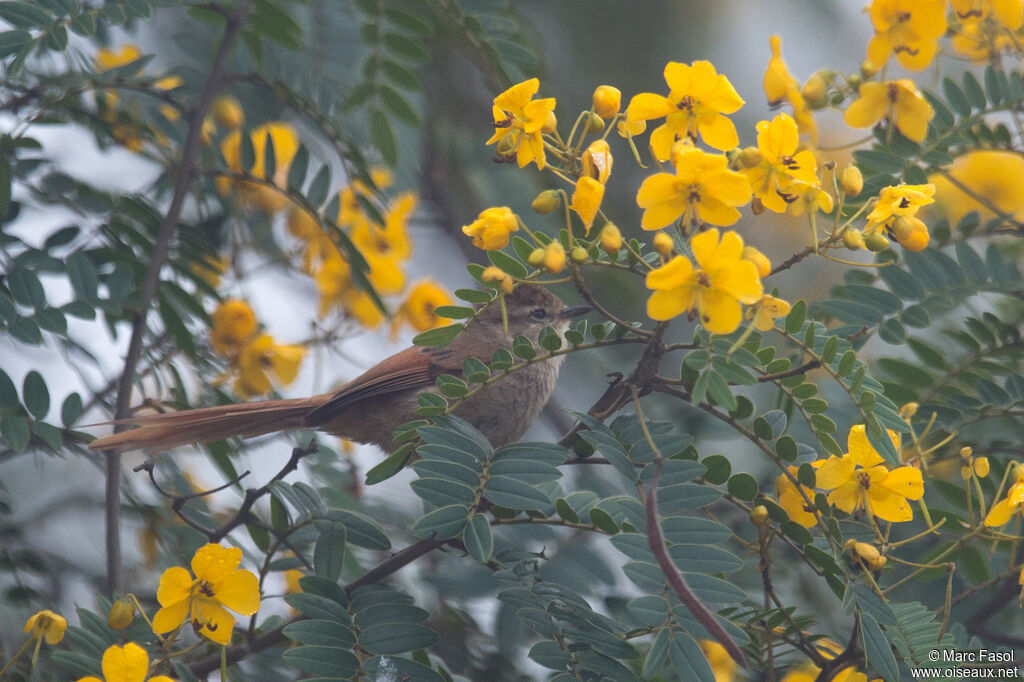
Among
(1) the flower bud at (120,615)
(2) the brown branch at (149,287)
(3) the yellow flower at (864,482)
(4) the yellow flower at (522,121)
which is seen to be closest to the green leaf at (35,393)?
(2) the brown branch at (149,287)

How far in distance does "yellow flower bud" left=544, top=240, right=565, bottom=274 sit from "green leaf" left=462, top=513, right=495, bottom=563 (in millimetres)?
619

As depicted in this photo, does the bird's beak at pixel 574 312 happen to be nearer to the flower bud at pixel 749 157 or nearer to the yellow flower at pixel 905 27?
the yellow flower at pixel 905 27

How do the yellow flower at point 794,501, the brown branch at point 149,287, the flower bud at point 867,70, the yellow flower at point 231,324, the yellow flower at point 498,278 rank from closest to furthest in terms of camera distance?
the yellow flower at point 498,278
the yellow flower at point 794,501
the flower bud at point 867,70
the brown branch at point 149,287
the yellow flower at point 231,324

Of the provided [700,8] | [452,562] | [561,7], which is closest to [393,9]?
[452,562]

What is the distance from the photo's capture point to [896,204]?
1.92 meters

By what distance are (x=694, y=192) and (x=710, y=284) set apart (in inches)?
9.0

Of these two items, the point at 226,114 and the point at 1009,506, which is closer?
the point at 1009,506

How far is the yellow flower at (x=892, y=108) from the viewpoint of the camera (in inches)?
100

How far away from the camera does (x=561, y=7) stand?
672 centimetres

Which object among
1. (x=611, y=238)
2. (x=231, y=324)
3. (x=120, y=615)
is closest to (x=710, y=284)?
(x=611, y=238)

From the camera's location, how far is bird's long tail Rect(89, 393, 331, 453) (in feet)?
9.08

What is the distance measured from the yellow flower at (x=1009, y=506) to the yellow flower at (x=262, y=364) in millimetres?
2517

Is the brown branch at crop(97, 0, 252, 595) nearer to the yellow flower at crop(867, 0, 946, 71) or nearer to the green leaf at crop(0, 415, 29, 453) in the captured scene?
the green leaf at crop(0, 415, 29, 453)

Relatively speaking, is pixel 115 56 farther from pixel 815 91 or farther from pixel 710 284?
pixel 710 284
